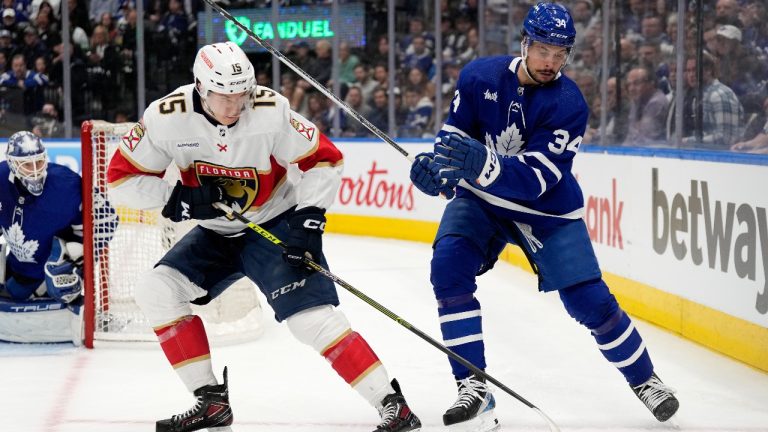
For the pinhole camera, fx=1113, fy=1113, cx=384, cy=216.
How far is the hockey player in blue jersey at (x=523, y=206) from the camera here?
10.6 ft

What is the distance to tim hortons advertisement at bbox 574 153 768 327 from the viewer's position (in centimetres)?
430

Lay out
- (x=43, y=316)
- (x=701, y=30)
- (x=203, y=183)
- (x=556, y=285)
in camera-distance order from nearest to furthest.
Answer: (x=203, y=183) → (x=556, y=285) → (x=43, y=316) → (x=701, y=30)

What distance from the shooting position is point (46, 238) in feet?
15.7

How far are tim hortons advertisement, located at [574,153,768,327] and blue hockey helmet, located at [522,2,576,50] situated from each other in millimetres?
1408

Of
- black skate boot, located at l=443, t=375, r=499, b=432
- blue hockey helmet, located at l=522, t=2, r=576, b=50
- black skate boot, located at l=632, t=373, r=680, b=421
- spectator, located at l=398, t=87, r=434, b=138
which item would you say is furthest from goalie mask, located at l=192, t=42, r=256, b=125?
spectator, located at l=398, t=87, r=434, b=138

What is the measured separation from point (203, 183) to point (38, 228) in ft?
5.98

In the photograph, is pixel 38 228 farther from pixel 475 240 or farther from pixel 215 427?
pixel 475 240

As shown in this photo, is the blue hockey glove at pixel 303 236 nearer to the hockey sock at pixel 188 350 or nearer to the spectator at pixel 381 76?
the hockey sock at pixel 188 350

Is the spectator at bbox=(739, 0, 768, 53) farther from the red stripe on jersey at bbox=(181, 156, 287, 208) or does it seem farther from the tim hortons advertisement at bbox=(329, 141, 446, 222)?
the tim hortons advertisement at bbox=(329, 141, 446, 222)

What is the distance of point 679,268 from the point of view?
496 centimetres

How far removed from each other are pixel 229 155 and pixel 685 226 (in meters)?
2.53

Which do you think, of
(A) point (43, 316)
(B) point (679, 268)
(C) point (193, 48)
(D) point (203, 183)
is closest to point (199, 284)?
(D) point (203, 183)

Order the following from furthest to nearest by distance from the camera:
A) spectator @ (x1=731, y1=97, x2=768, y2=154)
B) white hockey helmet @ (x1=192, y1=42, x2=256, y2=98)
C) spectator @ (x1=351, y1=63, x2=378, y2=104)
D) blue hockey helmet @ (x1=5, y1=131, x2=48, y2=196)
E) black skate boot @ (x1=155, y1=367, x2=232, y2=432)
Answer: spectator @ (x1=351, y1=63, x2=378, y2=104) < spectator @ (x1=731, y1=97, x2=768, y2=154) < blue hockey helmet @ (x1=5, y1=131, x2=48, y2=196) < black skate boot @ (x1=155, y1=367, x2=232, y2=432) < white hockey helmet @ (x1=192, y1=42, x2=256, y2=98)

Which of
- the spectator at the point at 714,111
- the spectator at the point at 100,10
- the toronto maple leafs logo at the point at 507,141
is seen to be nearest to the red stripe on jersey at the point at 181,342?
the toronto maple leafs logo at the point at 507,141
